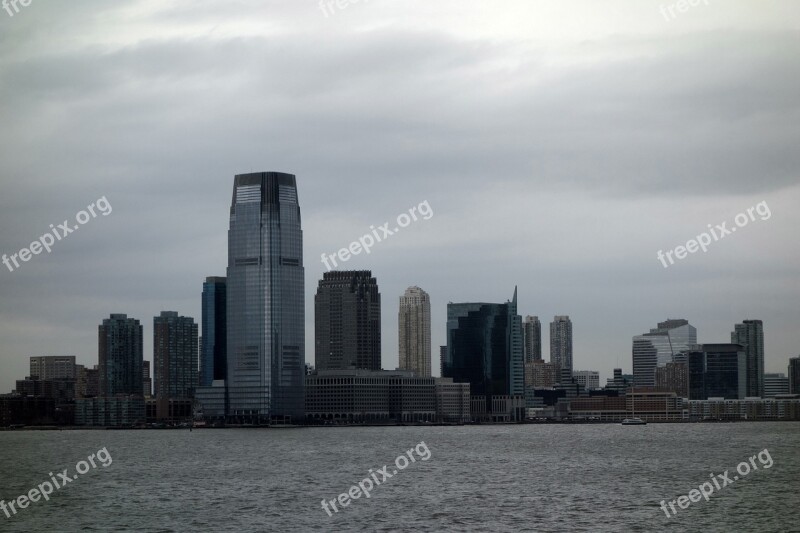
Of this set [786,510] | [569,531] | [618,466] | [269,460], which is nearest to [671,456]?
[618,466]

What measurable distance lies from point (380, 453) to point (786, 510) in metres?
96.3

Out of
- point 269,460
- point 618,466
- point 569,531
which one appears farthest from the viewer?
point 269,460

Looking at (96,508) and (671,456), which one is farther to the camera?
(671,456)

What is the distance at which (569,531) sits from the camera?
281ft

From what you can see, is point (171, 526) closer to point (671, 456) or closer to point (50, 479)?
point (50, 479)

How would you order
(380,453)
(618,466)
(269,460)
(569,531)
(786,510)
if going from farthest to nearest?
(380,453)
(269,460)
(618,466)
(786,510)
(569,531)

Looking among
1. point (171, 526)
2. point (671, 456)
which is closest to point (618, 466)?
point (671, 456)

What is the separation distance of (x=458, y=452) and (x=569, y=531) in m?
106

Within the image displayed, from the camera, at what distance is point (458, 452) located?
7530 inches

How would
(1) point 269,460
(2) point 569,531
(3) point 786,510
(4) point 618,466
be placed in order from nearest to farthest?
(2) point 569,531
(3) point 786,510
(4) point 618,466
(1) point 269,460

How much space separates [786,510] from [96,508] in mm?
52904

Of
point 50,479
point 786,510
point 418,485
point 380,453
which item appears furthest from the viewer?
point 380,453

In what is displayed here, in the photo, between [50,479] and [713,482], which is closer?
[713,482]

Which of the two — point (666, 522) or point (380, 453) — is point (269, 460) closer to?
point (380, 453)
